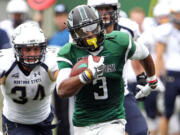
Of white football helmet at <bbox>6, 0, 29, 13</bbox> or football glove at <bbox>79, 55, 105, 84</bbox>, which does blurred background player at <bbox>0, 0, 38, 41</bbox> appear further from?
football glove at <bbox>79, 55, 105, 84</bbox>

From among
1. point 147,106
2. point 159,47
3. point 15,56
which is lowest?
point 147,106

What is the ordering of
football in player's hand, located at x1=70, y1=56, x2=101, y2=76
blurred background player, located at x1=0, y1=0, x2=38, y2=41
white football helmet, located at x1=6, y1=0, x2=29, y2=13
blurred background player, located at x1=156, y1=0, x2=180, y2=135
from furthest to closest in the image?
white football helmet, located at x1=6, y1=0, x2=29, y2=13, blurred background player, located at x1=0, y1=0, x2=38, y2=41, blurred background player, located at x1=156, y1=0, x2=180, y2=135, football in player's hand, located at x1=70, y1=56, x2=101, y2=76

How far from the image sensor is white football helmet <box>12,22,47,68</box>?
5.59 m

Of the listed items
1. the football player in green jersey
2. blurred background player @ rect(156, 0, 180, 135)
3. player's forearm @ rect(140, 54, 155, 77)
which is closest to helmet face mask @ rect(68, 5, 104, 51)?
the football player in green jersey

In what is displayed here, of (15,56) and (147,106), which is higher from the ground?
(15,56)

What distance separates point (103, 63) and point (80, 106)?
1.45 feet

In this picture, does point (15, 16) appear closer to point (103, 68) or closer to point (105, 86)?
point (105, 86)

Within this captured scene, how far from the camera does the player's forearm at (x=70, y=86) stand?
4715 mm

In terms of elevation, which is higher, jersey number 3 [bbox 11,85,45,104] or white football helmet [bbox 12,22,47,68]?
white football helmet [bbox 12,22,47,68]

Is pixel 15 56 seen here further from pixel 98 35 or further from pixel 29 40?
pixel 98 35

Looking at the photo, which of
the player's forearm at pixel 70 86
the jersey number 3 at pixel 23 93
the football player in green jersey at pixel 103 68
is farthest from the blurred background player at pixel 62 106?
the player's forearm at pixel 70 86

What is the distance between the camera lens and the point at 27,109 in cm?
592

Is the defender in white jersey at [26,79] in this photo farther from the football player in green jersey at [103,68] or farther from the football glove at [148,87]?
the football glove at [148,87]

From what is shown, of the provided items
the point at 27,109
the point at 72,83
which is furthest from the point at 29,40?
the point at 72,83
